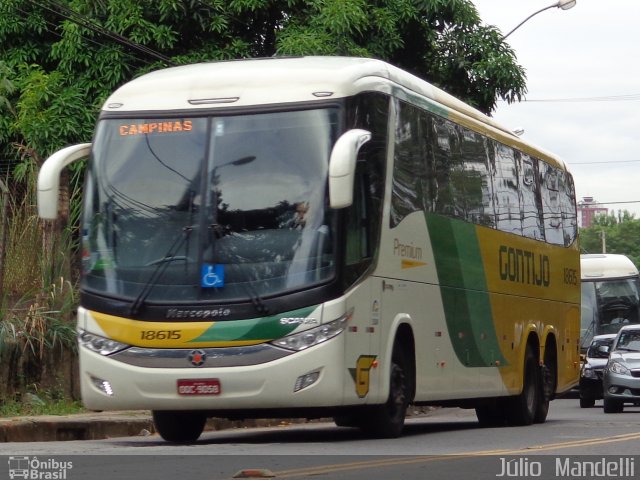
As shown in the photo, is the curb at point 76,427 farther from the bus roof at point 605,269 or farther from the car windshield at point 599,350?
the bus roof at point 605,269

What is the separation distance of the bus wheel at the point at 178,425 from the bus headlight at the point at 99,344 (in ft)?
4.15

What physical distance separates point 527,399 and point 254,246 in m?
7.92

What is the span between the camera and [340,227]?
1311 cm

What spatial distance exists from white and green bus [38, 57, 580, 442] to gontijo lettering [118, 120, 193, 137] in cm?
1

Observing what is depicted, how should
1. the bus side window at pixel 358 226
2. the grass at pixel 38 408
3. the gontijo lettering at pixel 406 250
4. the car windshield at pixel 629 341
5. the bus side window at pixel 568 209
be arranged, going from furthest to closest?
1. the car windshield at pixel 629 341
2. the bus side window at pixel 568 209
3. the grass at pixel 38 408
4. the gontijo lettering at pixel 406 250
5. the bus side window at pixel 358 226

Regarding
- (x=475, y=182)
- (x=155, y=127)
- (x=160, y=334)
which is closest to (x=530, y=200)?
(x=475, y=182)

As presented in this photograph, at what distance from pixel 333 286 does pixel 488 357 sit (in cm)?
539

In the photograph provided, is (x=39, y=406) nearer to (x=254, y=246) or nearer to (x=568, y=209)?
(x=254, y=246)

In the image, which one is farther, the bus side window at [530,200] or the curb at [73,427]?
the bus side window at [530,200]

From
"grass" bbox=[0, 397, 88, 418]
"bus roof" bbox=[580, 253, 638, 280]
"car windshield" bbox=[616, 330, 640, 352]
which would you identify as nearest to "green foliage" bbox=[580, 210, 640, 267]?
"bus roof" bbox=[580, 253, 638, 280]

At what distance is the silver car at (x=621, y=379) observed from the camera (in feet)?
79.2

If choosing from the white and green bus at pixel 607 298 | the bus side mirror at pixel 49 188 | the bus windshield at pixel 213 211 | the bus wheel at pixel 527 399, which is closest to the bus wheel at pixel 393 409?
the bus windshield at pixel 213 211

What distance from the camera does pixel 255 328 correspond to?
42.4ft
